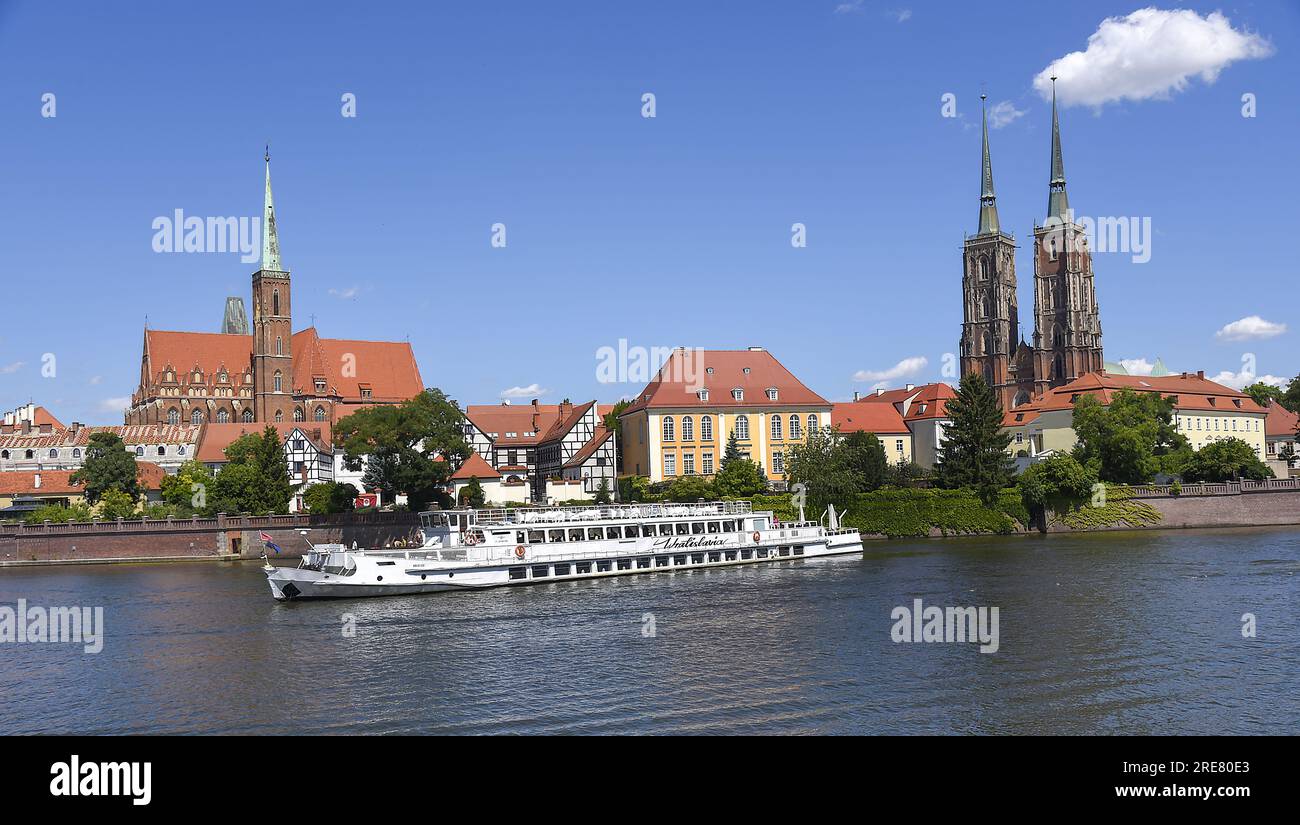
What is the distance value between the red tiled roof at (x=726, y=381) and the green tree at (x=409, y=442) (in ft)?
55.7

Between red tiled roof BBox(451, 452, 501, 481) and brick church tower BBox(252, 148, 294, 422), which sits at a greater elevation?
brick church tower BBox(252, 148, 294, 422)

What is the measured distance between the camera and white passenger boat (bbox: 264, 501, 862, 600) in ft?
159

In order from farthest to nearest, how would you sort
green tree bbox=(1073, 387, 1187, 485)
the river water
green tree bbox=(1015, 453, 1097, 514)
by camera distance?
green tree bbox=(1073, 387, 1187, 485), green tree bbox=(1015, 453, 1097, 514), the river water

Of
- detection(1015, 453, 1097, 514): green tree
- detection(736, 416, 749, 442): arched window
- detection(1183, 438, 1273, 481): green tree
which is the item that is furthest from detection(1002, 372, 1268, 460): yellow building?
detection(736, 416, 749, 442): arched window

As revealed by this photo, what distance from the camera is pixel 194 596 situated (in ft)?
166

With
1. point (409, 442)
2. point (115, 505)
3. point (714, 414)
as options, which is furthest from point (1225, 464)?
point (115, 505)

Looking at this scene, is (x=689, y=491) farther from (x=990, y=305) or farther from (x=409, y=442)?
(x=990, y=305)

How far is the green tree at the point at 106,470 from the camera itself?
8481 cm

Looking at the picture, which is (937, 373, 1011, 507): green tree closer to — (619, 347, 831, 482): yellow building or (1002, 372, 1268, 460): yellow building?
(619, 347, 831, 482): yellow building

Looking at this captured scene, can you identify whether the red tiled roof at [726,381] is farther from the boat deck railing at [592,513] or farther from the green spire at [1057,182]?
the green spire at [1057,182]

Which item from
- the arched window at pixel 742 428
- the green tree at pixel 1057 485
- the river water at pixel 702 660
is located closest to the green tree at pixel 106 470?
the river water at pixel 702 660

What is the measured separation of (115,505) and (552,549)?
4220 centimetres

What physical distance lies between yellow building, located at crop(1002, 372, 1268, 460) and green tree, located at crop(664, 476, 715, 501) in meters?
34.3

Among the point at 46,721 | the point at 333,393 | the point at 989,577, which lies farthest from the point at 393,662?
the point at 333,393
